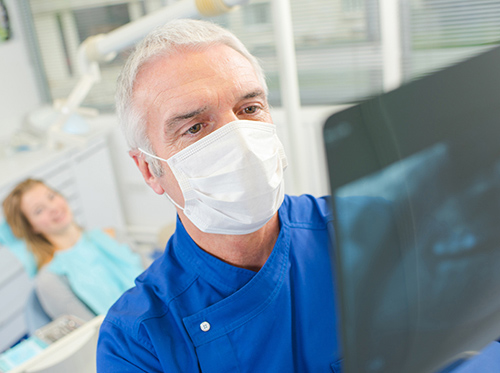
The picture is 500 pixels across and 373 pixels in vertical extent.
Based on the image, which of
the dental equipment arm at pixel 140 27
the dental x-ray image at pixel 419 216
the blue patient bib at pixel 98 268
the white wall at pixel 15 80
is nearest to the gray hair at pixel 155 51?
the dental equipment arm at pixel 140 27

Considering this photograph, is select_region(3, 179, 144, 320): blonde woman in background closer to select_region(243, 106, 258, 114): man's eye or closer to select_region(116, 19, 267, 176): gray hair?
select_region(116, 19, 267, 176): gray hair

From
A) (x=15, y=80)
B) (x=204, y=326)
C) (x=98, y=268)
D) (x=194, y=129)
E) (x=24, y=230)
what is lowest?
(x=98, y=268)

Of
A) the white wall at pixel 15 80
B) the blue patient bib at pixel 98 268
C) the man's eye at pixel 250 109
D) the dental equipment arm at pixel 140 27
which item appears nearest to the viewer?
the man's eye at pixel 250 109

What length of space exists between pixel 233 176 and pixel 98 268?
1856 mm

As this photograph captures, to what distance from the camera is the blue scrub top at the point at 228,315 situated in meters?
0.85

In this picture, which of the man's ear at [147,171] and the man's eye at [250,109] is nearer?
the man's eye at [250,109]

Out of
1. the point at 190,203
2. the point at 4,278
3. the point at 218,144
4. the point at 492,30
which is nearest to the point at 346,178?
the point at 218,144

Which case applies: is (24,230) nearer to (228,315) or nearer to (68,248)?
(68,248)

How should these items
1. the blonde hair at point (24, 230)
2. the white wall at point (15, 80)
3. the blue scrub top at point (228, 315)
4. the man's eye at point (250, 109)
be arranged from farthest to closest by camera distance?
the white wall at point (15, 80), the blonde hair at point (24, 230), the man's eye at point (250, 109), the blue scrub top at point (228, 315)

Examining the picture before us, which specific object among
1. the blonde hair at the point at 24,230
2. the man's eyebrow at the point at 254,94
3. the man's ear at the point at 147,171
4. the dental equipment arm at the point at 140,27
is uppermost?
the dental equipment arm at the point at 140,27

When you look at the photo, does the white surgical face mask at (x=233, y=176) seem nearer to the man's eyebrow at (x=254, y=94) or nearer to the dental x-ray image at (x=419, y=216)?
the man's eyebrow at (x=254, y=94)

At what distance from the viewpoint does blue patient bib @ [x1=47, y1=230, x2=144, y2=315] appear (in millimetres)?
2348

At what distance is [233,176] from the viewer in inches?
34.9

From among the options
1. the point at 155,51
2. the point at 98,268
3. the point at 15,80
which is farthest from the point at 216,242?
the point at 15,80
